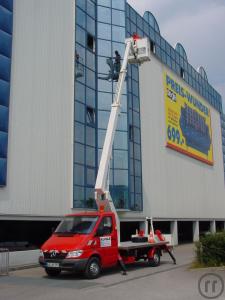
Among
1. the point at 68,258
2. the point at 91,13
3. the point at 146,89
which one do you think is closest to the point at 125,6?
the point at 91,13

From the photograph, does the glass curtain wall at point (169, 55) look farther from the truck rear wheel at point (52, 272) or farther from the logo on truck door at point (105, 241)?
the truck rear wheel at point (52, 272)

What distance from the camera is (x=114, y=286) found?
39.3ft

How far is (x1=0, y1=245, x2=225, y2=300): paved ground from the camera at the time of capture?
10.5m

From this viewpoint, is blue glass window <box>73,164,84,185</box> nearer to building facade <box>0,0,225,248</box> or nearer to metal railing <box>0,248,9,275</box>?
building facade <box>0,0,225,248</box>

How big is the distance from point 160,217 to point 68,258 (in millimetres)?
18341

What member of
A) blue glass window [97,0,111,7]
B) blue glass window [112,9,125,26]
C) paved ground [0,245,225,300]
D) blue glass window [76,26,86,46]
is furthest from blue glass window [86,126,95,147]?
paved ground [0,245,225,300]

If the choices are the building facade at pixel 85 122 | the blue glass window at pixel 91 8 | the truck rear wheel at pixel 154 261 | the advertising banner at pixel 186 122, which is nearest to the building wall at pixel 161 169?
the building facade at pixel 85 122

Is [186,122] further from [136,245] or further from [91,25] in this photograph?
[136,245]

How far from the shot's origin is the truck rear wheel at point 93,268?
13.2 m

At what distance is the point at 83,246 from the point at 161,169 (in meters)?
19.3

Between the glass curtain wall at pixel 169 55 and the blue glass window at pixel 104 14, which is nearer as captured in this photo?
the blue glass window at pixel 104 14

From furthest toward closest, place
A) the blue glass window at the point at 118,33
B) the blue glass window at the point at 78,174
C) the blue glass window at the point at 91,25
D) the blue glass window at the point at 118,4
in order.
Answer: the blue glass window at the point at 118,4 < the blue glass window at the point at 118,33 < the blue glass window at the point at 91,25 < the blue glass window at the point at 78,174

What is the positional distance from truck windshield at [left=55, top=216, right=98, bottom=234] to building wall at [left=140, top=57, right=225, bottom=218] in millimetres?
14477

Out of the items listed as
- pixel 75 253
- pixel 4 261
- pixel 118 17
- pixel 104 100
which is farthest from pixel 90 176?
pixel 118 17
